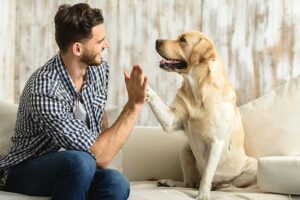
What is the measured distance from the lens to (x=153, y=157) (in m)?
3.06

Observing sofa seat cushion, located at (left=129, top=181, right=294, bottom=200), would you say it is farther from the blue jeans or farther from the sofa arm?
the sofa arm

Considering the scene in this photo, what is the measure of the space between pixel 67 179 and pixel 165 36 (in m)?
1.47

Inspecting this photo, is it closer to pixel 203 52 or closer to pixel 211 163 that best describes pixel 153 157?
pixel 211 163

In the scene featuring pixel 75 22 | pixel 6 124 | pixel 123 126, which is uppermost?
pixel 75 22

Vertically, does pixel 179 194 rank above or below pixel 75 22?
below

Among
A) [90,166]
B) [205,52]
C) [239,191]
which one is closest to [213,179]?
[239,191]

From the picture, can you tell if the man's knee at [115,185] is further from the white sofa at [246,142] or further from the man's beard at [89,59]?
the man's beard at [89,59]

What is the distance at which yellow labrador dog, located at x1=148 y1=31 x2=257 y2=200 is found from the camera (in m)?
2.67

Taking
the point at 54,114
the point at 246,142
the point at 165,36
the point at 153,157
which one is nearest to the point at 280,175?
the point at 246,142

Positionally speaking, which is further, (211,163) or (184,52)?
(184,52)

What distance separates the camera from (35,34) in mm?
3516

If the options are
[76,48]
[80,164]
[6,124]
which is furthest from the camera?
[6,124]

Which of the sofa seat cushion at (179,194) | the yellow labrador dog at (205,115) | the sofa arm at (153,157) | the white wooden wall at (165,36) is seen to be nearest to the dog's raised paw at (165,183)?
the yellow labrador dog at (205,115)

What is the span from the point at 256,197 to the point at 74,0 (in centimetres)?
170
